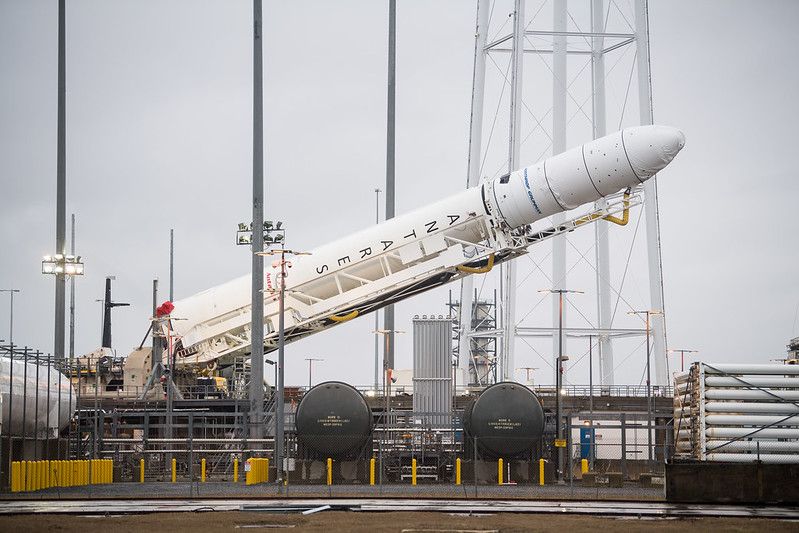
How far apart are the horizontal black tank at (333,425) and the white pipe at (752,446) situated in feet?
43.6

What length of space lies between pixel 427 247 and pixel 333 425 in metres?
8.06

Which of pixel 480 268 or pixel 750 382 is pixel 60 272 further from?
pixel 750 382

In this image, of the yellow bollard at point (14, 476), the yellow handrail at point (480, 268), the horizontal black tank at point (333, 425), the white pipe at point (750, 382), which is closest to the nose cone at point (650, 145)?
the yellow handrail at point (480, 268)

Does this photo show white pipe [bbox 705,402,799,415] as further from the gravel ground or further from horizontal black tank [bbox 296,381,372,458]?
horizontal black tank [bbox 296,381,372,458]

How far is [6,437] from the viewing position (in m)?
39.2

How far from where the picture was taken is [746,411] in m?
30.9

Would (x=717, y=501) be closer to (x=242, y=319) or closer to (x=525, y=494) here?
(x=525, y=494)

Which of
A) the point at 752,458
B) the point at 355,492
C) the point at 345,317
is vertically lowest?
the point at 355,492

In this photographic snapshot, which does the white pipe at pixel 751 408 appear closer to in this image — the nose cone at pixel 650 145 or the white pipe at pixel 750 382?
the white pipe at pixel 750 382

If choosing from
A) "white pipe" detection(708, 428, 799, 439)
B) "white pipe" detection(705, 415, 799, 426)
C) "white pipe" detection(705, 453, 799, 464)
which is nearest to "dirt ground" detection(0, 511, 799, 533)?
"white pipe" detection(705, 453, 799, 464)

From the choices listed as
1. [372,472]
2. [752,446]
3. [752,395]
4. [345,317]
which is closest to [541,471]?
[372,472]

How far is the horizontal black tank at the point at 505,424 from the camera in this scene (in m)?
41.1

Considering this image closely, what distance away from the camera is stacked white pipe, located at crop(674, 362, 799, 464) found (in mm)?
30766

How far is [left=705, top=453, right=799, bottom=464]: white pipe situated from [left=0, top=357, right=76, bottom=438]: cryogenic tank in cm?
2021
